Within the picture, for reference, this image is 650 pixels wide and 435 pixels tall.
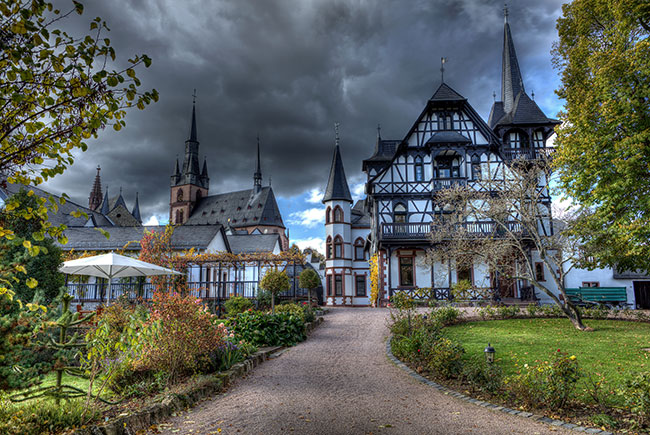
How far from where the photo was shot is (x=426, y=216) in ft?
82.9

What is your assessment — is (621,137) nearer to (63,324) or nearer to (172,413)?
(172,413)

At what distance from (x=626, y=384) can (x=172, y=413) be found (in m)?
6.03

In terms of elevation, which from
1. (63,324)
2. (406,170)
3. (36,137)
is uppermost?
(406,170)

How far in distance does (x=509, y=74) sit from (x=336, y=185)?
49.4ft

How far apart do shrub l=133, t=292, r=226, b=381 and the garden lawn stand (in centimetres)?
549

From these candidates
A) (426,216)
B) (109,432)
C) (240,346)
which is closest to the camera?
(109,432)

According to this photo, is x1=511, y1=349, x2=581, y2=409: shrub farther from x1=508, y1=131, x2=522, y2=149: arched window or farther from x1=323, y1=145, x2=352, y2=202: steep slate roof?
x1=323, y1=145, x2=352, y2=202: steep slate roof

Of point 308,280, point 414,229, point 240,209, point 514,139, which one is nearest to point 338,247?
point 414,229

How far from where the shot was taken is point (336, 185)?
3312 centimetres

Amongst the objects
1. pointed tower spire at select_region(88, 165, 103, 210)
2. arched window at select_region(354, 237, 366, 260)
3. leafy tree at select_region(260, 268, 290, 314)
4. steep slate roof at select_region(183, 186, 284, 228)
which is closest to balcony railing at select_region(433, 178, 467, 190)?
arched window at select_region(354, 237, 366, 260)

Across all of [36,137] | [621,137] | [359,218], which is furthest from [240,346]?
[359,218]

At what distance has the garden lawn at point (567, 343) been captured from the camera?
7949 mm

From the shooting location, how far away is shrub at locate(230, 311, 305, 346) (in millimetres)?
10703

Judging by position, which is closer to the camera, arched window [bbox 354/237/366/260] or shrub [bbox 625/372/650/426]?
shrub [bbox 625/372/650/426]
